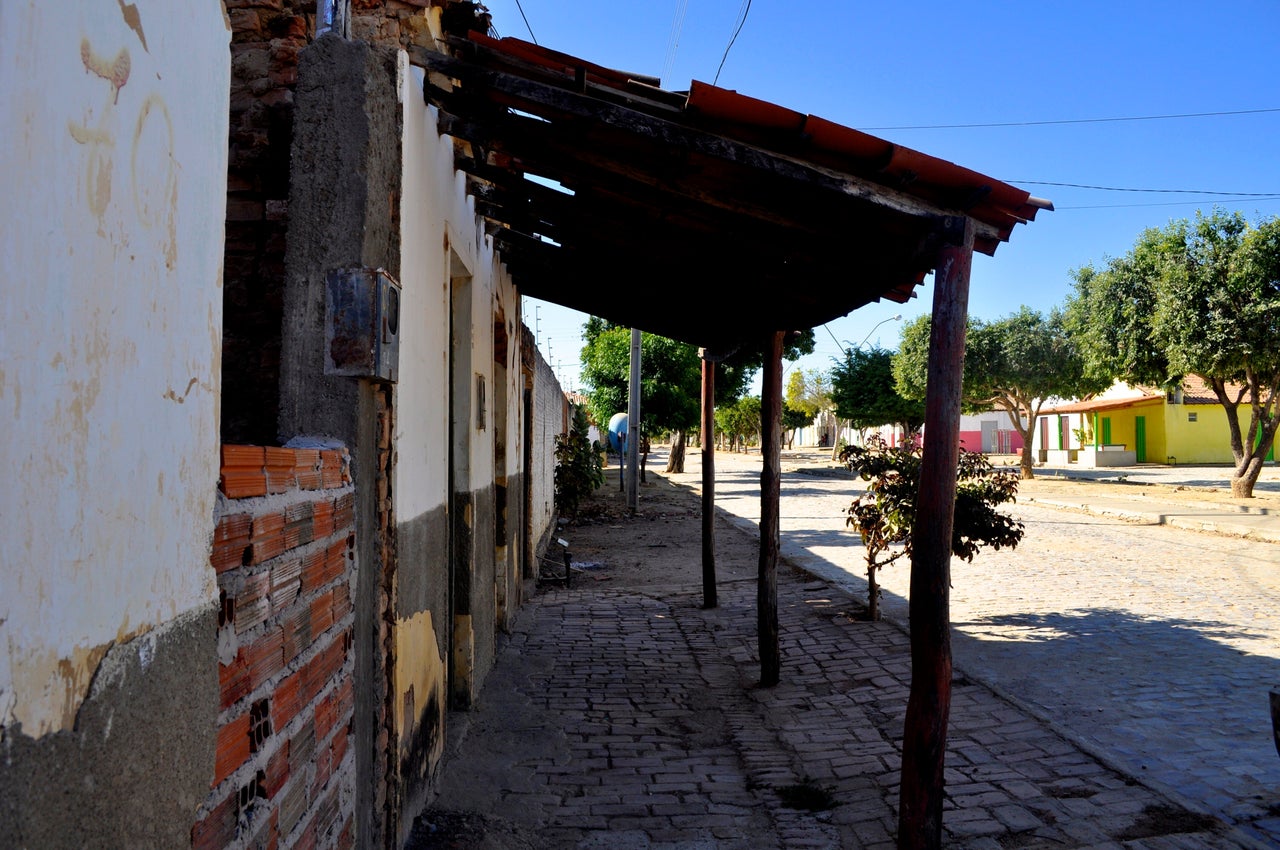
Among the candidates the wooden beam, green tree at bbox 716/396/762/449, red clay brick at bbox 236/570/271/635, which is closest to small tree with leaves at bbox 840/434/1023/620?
the wooden beam

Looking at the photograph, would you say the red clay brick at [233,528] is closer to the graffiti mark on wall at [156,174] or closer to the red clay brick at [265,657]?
the red clay brick at [265,657]

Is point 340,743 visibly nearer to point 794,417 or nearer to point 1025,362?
point 1025,362

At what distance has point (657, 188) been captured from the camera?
4449 millimetres

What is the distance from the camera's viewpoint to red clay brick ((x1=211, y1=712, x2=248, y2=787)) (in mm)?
1822

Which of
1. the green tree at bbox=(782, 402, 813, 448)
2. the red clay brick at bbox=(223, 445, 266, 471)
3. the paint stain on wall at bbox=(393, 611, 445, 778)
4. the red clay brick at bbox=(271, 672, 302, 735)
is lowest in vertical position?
the paint stain on wall at bbox=(393, 611, 445, 778)

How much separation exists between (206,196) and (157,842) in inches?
44.0

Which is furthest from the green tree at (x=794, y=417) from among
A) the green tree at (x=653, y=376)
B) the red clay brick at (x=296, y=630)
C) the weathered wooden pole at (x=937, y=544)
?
the red clay brick at (x=296, y=630)

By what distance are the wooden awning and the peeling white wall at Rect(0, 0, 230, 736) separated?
2.24 metres

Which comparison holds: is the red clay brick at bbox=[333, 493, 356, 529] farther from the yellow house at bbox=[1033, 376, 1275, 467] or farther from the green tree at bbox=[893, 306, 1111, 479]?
the yellow house at bbox=[1033, 376, 1275, 467]

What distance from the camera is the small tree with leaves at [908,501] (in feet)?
25.7

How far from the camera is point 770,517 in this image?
22.5 feet

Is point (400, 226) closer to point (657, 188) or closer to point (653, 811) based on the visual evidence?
point (657, 188)

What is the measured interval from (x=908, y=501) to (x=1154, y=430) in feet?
128

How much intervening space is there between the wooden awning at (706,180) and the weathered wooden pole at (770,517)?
32.8 inches
